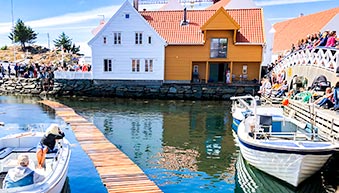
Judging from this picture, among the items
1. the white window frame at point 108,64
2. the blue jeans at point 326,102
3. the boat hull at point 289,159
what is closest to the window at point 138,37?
the white window frame at point 108,64

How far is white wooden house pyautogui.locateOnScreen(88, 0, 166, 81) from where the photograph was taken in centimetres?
3080

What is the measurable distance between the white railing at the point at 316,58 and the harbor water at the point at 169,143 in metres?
6.48

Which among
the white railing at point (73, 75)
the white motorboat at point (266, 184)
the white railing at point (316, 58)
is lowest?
the white motorboat at point (266, 184)

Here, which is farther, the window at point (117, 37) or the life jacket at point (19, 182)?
the window at point (117, 37)

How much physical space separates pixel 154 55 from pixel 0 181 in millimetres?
24441

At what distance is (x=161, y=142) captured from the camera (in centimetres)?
1553

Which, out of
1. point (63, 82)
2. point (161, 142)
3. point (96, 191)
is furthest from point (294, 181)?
point (63, 82)

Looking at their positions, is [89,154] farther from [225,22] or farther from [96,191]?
[225,22]

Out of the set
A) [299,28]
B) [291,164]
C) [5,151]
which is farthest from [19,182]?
[299,28]

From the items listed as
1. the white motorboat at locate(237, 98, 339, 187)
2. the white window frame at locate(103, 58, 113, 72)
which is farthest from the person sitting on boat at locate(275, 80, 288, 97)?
the white window frame at locate(103, 58, 113, 72)

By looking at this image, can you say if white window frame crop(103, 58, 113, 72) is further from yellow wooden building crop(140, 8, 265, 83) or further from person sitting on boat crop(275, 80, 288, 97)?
person sitting on boat crop(275, 80, 288, 97)

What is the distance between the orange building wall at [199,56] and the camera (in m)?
30.7

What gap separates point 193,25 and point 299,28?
1891 cm

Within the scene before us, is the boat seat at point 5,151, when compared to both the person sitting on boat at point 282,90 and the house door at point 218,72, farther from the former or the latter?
the house door at point 218,72
